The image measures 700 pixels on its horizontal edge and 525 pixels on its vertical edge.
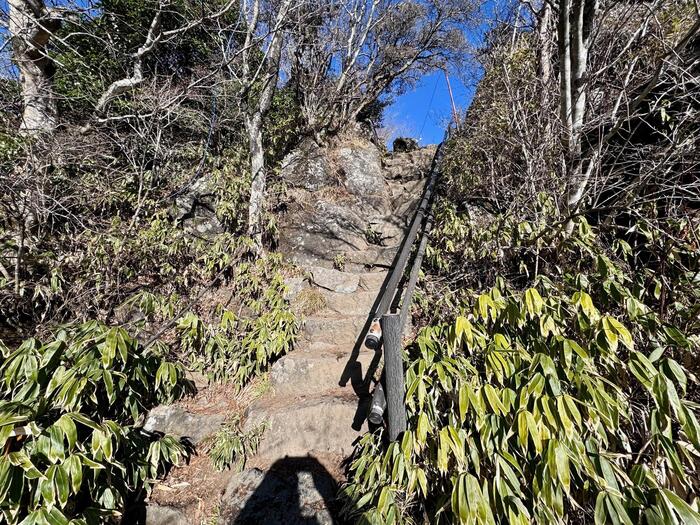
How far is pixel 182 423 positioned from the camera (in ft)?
7.76

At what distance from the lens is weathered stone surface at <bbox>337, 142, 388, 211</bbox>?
5914 mm

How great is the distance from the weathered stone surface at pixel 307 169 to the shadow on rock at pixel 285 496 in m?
4.69

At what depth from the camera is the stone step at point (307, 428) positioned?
6.89 ft

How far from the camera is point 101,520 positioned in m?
1.43

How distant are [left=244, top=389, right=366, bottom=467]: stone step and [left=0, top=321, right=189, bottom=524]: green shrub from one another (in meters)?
0.62

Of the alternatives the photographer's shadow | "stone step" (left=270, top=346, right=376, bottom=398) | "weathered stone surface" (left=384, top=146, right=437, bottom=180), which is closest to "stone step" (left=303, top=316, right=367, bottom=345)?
"stone step" (left=270, top=346, right=376, bottom=398)

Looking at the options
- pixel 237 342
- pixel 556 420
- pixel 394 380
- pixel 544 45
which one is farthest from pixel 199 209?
pixel 544 45

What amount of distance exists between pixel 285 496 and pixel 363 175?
562cm

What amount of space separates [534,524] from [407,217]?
15.5 ft

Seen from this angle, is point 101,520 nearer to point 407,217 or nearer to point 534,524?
point 534,524

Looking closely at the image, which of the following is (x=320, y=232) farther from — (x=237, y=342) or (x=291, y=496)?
(x=291, y=496)

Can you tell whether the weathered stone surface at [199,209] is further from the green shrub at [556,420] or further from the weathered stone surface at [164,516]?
the green shrub at [556,420]

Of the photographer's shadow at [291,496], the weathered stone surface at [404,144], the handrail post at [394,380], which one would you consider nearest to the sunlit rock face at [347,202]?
the weathered stone surface at [404,144]

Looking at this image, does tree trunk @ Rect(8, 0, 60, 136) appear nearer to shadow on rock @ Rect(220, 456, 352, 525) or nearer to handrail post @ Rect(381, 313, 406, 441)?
shadow on rock @ Rect(220, 456, 352, 525)
